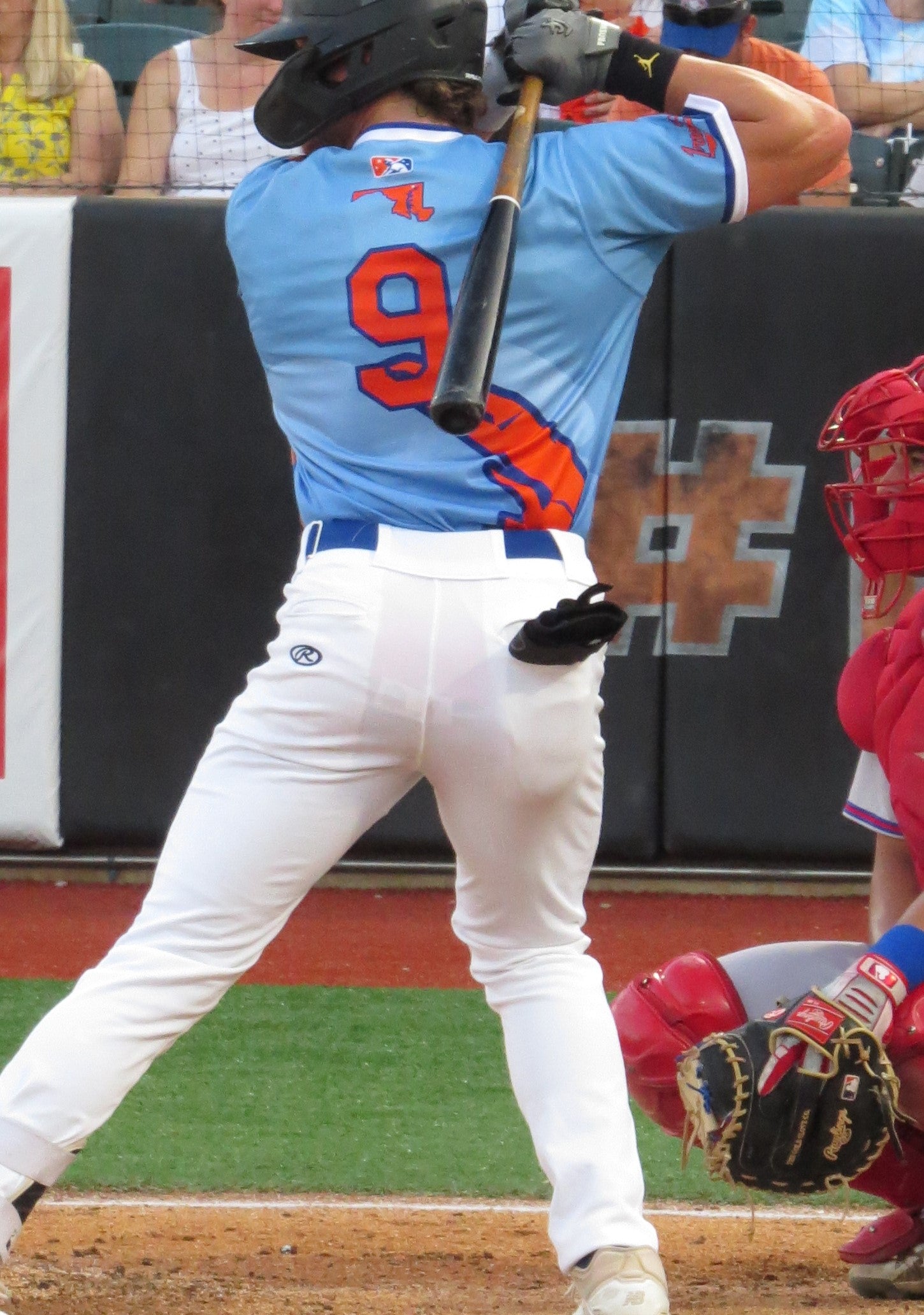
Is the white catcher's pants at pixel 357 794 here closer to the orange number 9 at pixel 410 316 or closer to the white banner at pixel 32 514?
the orange number 9 at pixel 410 316

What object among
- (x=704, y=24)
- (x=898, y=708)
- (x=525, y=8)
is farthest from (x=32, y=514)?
(x=898, y=708)

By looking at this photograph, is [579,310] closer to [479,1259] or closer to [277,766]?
[277,766]

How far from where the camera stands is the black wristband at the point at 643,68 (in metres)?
2.30

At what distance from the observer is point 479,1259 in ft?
9.11

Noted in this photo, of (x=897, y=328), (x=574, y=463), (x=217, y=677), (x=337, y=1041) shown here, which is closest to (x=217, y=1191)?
(x=337, y=1041)

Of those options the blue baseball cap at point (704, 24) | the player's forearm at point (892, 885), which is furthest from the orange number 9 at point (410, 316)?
the blue baseball cap at point (704, 24)

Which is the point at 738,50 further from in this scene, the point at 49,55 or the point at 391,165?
the point at 391,165

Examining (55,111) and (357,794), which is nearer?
(357,794)

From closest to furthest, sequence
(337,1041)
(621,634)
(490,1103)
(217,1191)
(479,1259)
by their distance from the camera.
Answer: (479,1259) → (217,1191) → (490,1103) → (337,1041) → (621,634)

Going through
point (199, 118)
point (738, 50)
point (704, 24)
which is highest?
point (704, 24)

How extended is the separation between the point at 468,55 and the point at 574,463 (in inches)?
21.6

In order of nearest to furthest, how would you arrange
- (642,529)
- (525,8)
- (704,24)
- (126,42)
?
(525,8) < (704,24) < (642,529) < (126,42)

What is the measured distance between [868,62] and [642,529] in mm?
1889

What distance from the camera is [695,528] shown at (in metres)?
5.30
